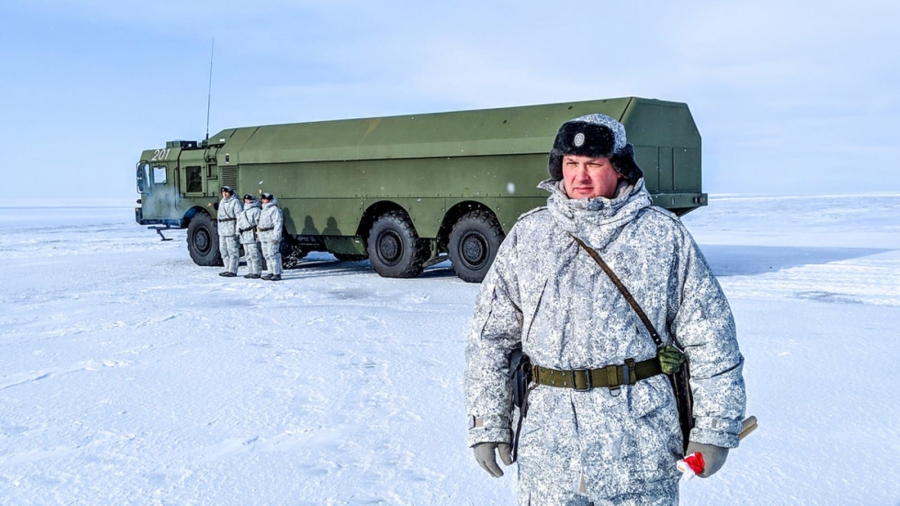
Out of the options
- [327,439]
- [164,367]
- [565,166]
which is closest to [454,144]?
[164,367]

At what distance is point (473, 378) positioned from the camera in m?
2.60

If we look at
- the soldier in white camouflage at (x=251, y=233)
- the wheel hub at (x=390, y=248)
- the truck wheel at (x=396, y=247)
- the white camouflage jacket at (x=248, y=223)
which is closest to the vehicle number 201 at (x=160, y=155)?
the soldier in white camouflage at (x=251, y=233)

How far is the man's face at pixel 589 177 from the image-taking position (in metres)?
2.48

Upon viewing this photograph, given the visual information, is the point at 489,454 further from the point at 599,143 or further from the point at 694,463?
the point at 599,143

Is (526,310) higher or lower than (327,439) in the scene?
higher

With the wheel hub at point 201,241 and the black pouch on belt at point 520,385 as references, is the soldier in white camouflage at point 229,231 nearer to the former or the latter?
the wheel hub at point 201,241

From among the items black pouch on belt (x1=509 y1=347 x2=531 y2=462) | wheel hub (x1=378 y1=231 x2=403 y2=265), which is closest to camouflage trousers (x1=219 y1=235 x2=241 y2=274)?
wheel hub (x1=378 y1=231 x2=403 y2=265)

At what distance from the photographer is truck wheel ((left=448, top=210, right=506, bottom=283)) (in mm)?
12195

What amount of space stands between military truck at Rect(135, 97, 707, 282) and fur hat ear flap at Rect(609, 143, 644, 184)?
29.2 ft

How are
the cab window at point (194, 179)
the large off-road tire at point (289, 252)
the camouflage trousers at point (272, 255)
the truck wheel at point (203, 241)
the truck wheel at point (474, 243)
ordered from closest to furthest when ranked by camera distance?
the truck wheel at point (474, 243) < the camouflage trousers at point (272, 255) < the large off-road tire at point (289, 252) < the truck wheel at point (203, 241) < the cab window at point (194, 179)

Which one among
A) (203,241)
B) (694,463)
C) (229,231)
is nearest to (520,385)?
(694,463)

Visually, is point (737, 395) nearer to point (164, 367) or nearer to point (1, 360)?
point (164, 367)

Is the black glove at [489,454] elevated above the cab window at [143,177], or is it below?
below

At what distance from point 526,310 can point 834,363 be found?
496 cm
